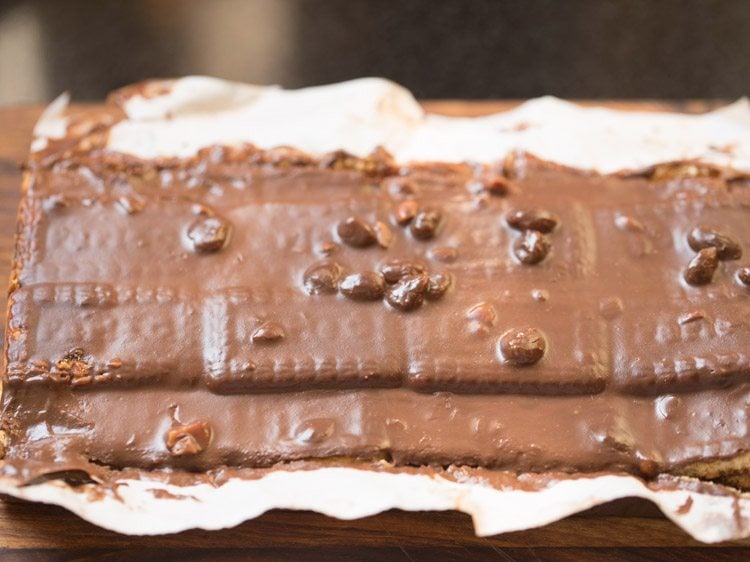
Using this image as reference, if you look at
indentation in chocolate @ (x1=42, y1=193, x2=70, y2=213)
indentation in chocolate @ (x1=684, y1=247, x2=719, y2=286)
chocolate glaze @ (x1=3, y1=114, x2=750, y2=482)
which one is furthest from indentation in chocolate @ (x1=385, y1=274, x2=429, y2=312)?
indentation in chocolate @ (x1=42, y1=193, x2=70, y2=213)

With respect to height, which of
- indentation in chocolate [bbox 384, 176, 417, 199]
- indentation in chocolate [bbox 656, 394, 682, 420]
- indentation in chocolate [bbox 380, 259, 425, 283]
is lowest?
indentation in chocolate [bbox 656, 394, 682, 420]

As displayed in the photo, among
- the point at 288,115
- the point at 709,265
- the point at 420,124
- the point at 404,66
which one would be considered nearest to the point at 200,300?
the point at 288,115

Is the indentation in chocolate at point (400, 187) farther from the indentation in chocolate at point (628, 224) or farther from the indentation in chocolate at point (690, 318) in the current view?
the indentation in chocolate at point (690, 318)

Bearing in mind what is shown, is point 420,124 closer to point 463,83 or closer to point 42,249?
point 463,83

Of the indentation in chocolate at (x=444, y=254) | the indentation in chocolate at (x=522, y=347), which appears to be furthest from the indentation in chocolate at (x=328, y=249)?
the indentation in chocolate at (x=522, y=347)

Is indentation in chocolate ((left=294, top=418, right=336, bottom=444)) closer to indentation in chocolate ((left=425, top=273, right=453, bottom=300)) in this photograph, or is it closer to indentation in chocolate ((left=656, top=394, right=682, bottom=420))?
indentation in chocolate ((left=425, top=273, right=453, bottom=300))

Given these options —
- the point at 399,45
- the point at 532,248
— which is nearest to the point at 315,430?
the point at 532,248
